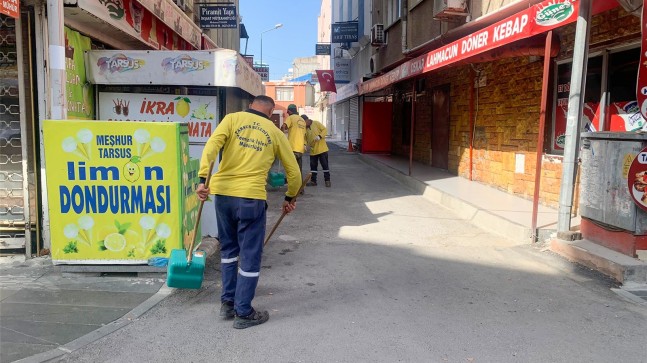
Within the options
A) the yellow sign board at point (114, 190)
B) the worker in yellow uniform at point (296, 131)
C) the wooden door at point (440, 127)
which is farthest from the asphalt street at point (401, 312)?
the wooden door at point (440, 127)

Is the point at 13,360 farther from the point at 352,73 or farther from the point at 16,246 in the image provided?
the point at 352,73

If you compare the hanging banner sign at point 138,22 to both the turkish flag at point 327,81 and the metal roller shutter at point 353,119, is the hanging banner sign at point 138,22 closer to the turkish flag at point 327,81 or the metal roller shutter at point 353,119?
the turkish flag at point 327,81

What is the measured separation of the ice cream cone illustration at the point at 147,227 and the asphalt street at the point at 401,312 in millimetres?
717

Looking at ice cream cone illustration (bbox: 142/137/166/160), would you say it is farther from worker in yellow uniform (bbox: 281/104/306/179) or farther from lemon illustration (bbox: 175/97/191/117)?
worker in yellow uniform (bbox: 281/104/306/179)

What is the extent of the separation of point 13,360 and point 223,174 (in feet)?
6.15

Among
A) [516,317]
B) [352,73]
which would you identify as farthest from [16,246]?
[352,73]

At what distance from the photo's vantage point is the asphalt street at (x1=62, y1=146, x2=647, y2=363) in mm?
3604

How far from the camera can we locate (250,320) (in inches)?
159

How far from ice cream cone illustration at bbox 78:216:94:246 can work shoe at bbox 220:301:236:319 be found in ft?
5.86

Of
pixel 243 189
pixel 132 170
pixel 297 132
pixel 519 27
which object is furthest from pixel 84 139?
pixel 297 132

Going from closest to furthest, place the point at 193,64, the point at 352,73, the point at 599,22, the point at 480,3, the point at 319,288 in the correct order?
1. the point at 319,288
2. the point at 193,64
3. the point at 599,22
4. the point at 480,3
5. the point at 352,73

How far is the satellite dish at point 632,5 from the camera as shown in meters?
5.58

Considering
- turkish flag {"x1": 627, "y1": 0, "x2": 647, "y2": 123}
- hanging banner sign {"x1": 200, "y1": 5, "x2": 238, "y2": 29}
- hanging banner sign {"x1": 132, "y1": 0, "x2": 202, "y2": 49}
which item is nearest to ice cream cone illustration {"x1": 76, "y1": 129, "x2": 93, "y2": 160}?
hanging banner sign {"x1": 132, "y1": 0, "x2": 202, "y2": 49}

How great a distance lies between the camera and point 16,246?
5754 millimetres
